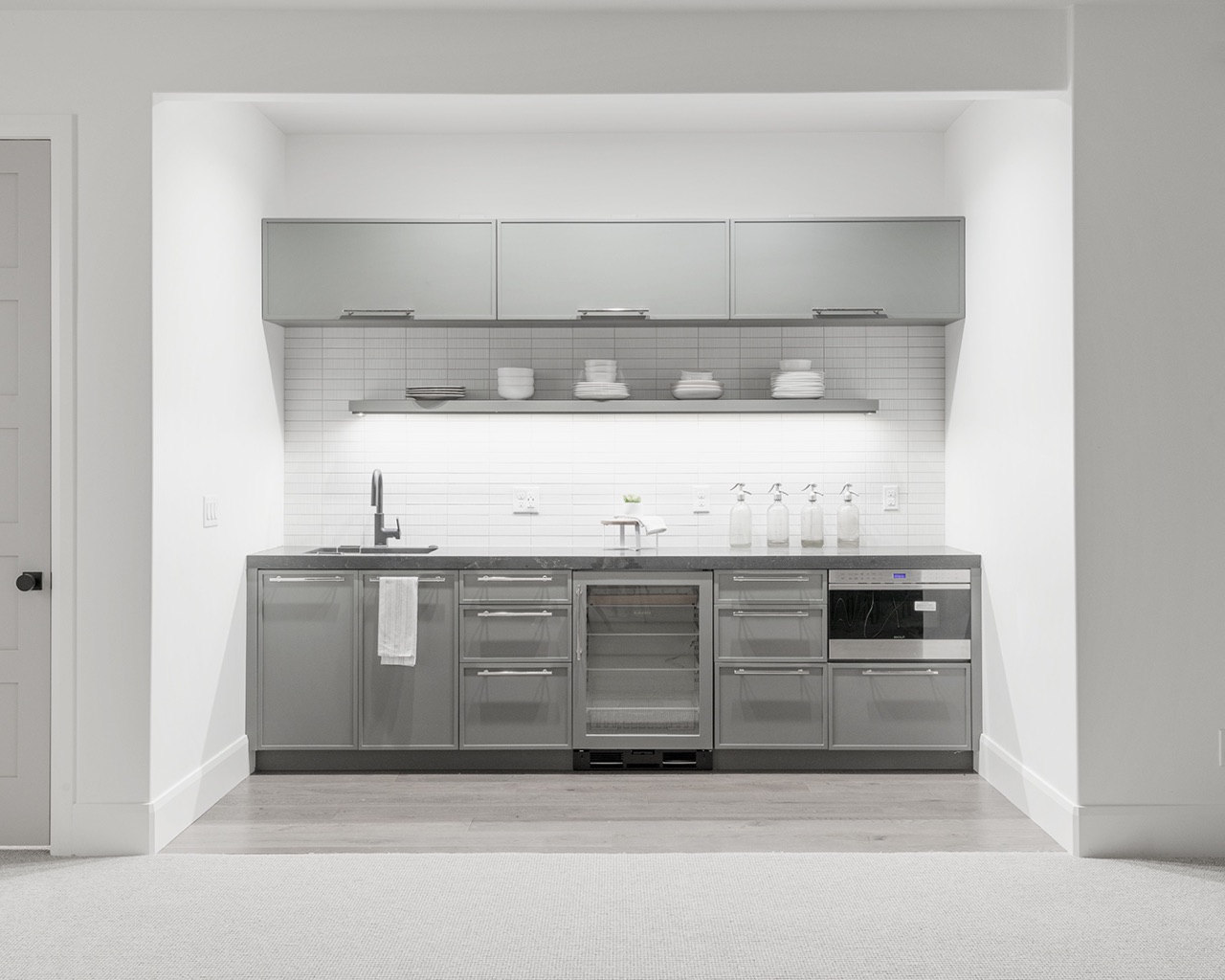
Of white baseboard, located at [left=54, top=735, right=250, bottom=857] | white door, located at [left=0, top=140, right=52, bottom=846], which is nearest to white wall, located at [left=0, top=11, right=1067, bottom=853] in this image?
white baseboard, located at [left=54, top=735, right=250, bottom=857]

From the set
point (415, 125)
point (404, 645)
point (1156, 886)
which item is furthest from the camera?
point (415, 125)

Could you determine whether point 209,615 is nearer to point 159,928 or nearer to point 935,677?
point 159,928

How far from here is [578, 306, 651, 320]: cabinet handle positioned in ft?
14.4

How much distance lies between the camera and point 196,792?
366 cm

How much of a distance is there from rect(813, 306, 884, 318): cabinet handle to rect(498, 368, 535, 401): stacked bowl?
1.37 meters

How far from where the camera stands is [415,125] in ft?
15.0

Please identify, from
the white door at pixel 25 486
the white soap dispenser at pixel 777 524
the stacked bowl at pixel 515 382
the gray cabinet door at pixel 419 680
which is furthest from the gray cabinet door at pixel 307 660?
the white soap dispenser at pixel 777 524

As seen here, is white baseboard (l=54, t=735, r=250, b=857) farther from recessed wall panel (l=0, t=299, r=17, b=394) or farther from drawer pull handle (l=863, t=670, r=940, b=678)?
drawer pull handle (l=863, t=670, r=940, b=678)

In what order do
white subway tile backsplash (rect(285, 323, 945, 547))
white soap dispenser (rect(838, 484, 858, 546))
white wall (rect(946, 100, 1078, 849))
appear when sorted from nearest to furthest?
1. white wall (rect(946, 100, 1078, 849))
2. white soap dispenser (rect(838, 484, 858, 546))
3. white subway tile backsplash (rect(285, 323, 945, 547))

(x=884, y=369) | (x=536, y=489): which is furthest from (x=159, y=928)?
(x=884, y=369)

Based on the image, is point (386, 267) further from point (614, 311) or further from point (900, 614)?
point (900, 614)

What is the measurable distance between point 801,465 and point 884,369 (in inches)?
24.4

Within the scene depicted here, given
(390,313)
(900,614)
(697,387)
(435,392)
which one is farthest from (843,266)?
(390,313)

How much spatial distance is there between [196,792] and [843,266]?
349cm
